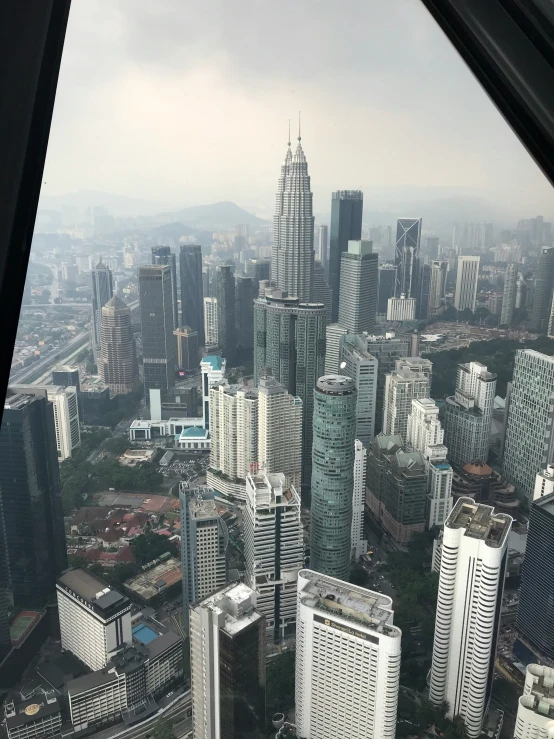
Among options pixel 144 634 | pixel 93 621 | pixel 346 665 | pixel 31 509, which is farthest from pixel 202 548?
pixel 346 665

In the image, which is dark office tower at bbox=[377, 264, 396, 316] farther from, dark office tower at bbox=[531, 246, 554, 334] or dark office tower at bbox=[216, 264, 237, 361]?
dark office tower at bbox=[531, 246, 554, 334]

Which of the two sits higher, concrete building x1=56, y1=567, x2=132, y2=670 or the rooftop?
the rooftop

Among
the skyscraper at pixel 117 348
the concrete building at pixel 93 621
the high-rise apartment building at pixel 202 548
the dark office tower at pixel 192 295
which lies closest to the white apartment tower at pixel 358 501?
the high-rise apartment building at pixel 202 548

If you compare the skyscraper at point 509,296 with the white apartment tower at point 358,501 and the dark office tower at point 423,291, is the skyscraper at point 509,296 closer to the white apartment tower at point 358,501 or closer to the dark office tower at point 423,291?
the dark office tower at point 423,291

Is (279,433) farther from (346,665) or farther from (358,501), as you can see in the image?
(346,665)

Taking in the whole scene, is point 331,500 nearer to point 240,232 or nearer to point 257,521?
point 257,521

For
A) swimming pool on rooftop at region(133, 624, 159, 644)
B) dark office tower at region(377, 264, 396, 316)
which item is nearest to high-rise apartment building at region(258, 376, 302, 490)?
swimming pool on rooftop at region(133, 624, 159, 644)

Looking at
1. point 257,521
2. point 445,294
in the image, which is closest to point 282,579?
point 257,521
